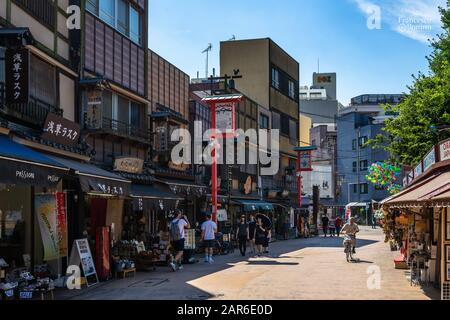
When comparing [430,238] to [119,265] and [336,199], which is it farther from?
[336,199]

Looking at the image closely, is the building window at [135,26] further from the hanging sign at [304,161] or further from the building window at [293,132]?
the building window at [293,132]

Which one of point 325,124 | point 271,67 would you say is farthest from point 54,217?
point 325,124

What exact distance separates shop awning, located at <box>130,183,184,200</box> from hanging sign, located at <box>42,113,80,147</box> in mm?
2868

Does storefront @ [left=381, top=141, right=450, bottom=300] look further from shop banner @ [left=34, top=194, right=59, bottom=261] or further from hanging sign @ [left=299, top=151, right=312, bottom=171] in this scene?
hanging sign @ [left=299, top=151, right=312, bottom=171]

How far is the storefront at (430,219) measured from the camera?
12023mm

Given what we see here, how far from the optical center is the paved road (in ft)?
42.9

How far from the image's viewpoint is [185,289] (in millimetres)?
14180

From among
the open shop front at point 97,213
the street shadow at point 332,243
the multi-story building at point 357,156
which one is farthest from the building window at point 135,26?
the multi-story building at point 357,156

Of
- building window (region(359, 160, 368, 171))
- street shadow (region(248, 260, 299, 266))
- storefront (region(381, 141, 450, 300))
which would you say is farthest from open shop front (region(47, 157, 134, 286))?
building window (region(359, 160, 368, 171))

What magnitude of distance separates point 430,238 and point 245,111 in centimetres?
2608

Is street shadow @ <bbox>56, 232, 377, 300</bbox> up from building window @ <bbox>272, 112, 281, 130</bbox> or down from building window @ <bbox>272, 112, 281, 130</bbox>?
down

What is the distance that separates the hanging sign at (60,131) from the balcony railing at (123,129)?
1.91 metres

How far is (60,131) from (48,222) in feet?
10.4
